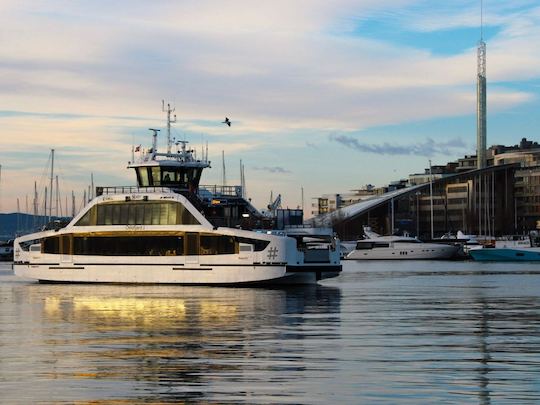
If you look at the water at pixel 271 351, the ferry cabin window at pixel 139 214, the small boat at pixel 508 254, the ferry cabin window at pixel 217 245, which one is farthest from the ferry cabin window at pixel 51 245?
the small boat at pixel 508 254

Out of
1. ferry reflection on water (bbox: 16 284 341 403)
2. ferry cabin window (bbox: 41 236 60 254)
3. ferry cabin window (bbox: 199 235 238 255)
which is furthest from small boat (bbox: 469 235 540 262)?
ferry reflection on water (bbox: 16 284 341 403)

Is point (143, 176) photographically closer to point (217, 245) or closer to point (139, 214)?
point (139, 214)

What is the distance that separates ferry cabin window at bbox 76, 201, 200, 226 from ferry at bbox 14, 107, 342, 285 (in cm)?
6

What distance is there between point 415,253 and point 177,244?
329 ft

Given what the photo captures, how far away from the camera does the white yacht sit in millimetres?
166250

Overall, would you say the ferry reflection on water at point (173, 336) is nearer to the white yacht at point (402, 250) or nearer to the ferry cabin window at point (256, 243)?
the ferry cabin window at point (256, 243)

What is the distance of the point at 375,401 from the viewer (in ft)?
67.8

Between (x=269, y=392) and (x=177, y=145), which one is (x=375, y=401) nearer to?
(x=269, y=392)

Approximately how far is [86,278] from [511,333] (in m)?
44.2

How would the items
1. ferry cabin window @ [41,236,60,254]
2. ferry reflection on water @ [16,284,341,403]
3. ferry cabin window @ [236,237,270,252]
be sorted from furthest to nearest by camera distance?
ferry cabin window @ [41,236,60,254] < ferry cabin window @ [236,237,270,252] < ferry reflection on water @ [16,284,341,403]

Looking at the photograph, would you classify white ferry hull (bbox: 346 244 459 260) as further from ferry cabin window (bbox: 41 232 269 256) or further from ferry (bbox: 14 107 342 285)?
ferry cabin window (bbox: 41 232 269 256)

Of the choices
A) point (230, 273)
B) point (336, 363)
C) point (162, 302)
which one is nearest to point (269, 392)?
point (336, 363)

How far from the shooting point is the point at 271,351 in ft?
94.8

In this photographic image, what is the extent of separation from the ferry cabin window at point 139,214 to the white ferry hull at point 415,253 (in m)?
99.0
